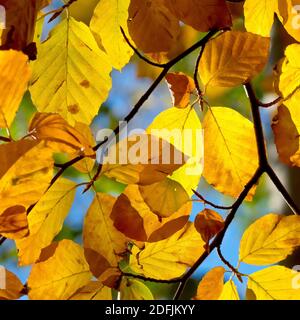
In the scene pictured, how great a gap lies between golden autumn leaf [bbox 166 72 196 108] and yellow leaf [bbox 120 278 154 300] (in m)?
0.14

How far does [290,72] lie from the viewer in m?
0.45

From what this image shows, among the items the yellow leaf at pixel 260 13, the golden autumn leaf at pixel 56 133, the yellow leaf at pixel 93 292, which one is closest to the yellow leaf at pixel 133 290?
the yellow leaf at pixel 93 292

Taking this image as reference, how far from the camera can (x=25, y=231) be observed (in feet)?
1.33

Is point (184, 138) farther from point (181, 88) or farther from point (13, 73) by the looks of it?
point (13, 73)

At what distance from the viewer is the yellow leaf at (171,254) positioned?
0.50 meters

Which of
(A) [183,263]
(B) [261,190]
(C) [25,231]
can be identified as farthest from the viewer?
(B) [261,190]

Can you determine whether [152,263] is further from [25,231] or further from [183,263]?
[25,231]

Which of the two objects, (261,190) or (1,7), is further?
(261,190)

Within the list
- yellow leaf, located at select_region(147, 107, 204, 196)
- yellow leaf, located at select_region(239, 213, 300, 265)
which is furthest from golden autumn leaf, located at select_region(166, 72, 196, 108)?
yellow leaf, located at select_region(239, 213, 300, 265)

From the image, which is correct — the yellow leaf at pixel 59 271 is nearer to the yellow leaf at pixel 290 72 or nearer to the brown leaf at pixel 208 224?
the brown leaf at pixel 208 224

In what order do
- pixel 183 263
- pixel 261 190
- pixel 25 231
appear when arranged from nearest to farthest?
pixel 25 231, pixel 183 263, pixel 261 190
